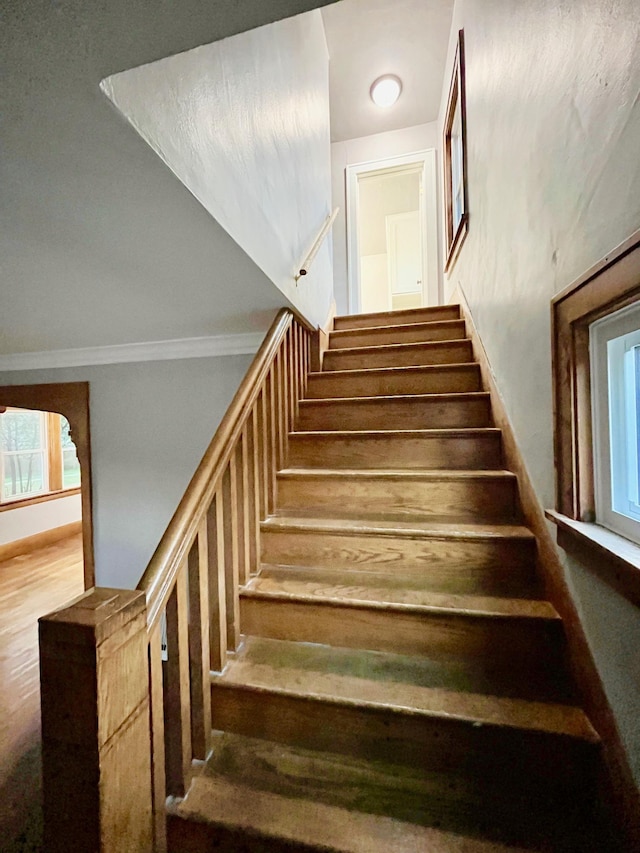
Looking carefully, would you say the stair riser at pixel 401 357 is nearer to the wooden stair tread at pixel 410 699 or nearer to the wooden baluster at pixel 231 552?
the wooden baluster at pixel 231 552

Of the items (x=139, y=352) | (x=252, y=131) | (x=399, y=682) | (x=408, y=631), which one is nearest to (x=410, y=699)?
(x=399, y=682)

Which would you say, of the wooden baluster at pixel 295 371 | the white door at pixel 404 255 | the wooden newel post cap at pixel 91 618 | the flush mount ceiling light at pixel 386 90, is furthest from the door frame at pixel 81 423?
the white door at pixel 404 255

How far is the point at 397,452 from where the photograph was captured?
6.07 ft

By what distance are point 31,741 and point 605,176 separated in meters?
2.99

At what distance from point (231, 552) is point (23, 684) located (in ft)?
6.11

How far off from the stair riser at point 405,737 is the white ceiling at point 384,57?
4559 mm

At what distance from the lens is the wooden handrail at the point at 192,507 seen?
844 mm

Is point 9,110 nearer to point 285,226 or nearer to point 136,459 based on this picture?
point 285,226

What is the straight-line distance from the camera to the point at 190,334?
7.41 ft

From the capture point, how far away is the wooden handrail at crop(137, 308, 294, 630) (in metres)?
0.84

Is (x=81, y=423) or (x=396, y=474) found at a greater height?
(x=81, y=423)

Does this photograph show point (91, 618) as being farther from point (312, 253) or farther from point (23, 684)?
point (23, 684)

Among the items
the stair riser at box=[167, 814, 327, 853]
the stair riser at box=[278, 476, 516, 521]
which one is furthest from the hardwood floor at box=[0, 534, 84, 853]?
the stair riser at box=[278, 476, 516, 521]

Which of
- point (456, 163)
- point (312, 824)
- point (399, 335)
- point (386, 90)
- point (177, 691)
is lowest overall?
point (312, 824)
